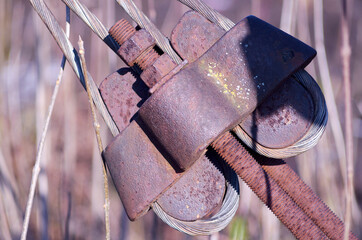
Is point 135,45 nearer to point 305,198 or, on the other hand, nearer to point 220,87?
point 220,87

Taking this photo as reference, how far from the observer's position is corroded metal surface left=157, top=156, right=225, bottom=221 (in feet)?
2.41

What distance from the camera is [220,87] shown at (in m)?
0.67

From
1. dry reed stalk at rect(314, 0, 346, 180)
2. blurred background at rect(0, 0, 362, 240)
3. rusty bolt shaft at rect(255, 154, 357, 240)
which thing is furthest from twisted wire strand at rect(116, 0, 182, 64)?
dry reed stalk at rect(314, 0, 346, 180)

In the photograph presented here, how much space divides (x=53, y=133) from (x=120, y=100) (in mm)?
908

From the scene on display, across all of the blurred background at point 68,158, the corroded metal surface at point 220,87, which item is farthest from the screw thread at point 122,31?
the blurred background at point 68,158

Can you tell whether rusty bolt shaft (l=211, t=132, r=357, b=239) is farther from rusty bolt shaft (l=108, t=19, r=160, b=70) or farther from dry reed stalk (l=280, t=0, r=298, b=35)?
dry reed stalk (l=280, t=0, r=298, b=35)

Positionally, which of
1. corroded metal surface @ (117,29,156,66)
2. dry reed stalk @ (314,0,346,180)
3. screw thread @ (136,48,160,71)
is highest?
corroded metal surface @ (117,29,156,66)

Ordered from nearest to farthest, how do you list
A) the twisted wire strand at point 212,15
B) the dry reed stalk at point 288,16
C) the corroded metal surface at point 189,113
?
1. the corroded metal surface at point 189,113
2. the twisted wire strand at point 212,15
3. the dry reed stalk at point 288,16

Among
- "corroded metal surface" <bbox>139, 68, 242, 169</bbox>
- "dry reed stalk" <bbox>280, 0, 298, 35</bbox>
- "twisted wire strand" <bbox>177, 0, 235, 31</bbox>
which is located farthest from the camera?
"dry reed stalk" <bbox>280, 0, 298, 35</bbox>

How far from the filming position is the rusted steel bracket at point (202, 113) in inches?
25.6

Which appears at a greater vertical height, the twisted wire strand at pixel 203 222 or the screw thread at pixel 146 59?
the screw thread at pixel 146 59

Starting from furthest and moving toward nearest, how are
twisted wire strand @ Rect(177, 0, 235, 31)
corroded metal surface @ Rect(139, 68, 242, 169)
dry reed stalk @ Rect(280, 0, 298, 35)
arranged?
dry reed stalk @ Rect(280, 0, 298, 35)
twisted wire strand @ Rect(177, 0, 235, 31)
corroded metal surface @ Rect(139, 68, 242, 169)

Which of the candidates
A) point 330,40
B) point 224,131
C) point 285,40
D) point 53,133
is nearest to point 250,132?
point 224,131

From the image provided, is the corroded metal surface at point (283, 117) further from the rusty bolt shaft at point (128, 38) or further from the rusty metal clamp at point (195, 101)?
the rusty bolt shaft at point (128, 38)
